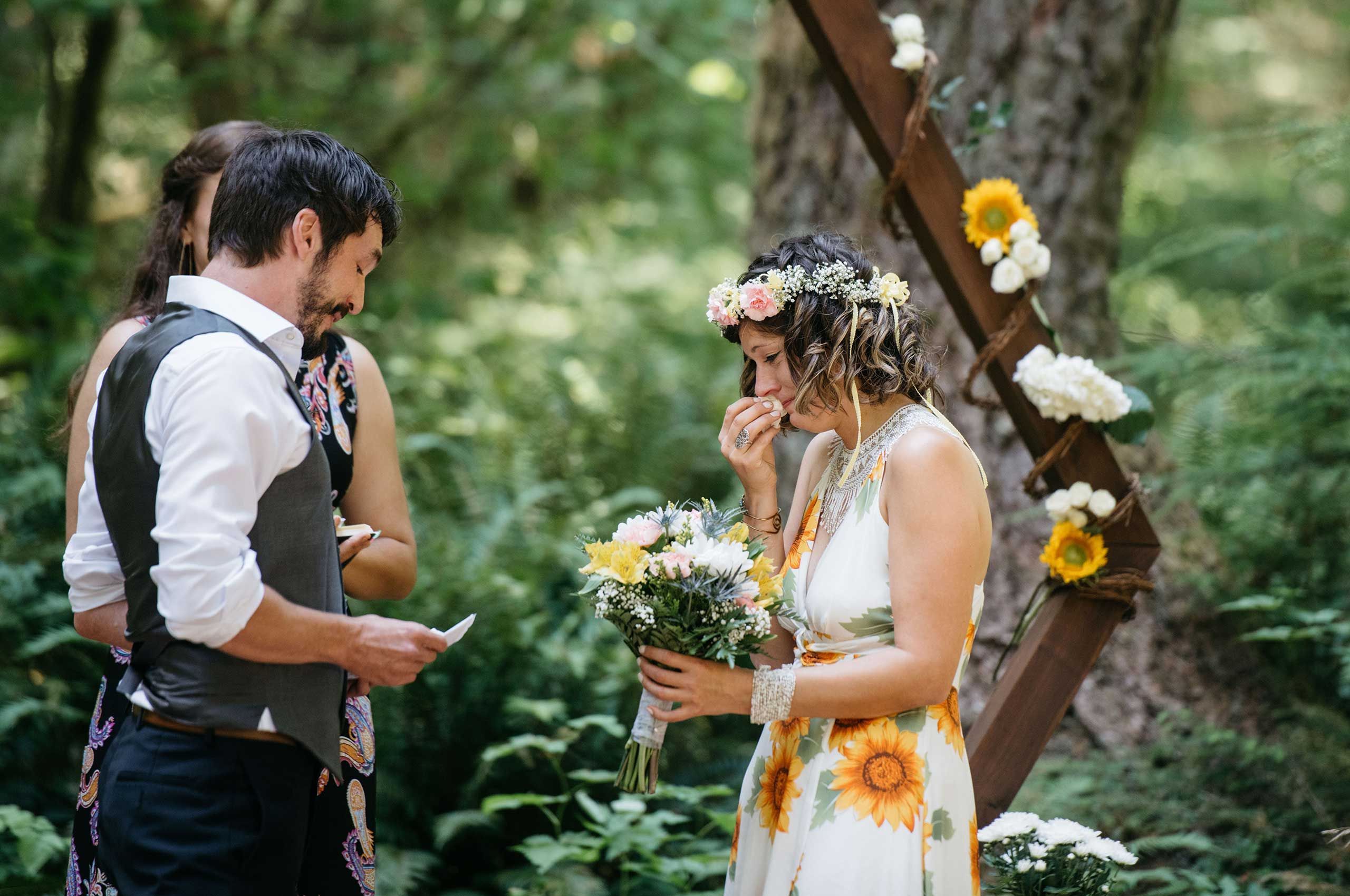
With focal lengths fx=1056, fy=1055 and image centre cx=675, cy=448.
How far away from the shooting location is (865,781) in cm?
209

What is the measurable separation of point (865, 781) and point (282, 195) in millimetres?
1565

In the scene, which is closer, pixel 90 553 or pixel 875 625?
pixel 90 553

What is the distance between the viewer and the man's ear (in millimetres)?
1896

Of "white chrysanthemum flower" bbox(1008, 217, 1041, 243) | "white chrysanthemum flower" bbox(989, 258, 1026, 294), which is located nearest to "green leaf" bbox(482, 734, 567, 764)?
"white chrysanthemum flower" bbox(989, 258, 1026, 294)

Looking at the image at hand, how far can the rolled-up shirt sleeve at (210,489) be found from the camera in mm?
1623

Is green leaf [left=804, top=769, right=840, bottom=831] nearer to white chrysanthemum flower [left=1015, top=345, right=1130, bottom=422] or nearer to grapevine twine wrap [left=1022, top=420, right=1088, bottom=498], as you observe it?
grapevine twine wrap [left=1022, top=420, right=1088, bottom=498]

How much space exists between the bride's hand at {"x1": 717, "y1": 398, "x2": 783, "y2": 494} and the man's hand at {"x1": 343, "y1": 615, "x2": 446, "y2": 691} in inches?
28.0

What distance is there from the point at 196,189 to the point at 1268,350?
370 cm

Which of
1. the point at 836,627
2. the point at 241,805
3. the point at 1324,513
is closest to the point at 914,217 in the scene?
the point at 836,627

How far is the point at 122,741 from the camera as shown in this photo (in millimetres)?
1837

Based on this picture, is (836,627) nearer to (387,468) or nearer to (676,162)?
(387,468)

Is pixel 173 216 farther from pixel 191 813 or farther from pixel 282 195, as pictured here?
pixel 191 813

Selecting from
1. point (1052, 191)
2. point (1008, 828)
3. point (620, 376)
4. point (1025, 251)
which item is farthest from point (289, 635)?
point (620, 376)

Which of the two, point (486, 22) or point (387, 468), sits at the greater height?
point (486, 22)
